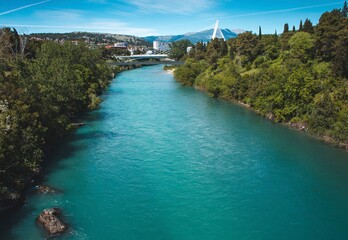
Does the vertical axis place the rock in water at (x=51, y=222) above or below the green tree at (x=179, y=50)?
below

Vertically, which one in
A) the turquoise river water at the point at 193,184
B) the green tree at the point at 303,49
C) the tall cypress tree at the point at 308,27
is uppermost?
the tall cypress tree at the point at 308,27

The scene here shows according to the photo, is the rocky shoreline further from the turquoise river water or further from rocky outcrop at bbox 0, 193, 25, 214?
rocky outcrop at bbox 0, 193, 25, 214

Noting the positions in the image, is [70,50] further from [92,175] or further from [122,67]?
[122,67]

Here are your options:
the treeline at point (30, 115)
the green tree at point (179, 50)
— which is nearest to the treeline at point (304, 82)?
the treeline at point (30, 115)

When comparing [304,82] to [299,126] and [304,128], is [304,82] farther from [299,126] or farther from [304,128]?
[304,128]

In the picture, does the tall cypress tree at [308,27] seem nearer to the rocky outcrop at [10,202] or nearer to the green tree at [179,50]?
the rocky outcrop at [10,202]

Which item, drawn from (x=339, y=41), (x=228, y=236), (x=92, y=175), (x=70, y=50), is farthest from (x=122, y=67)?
(x=228, y=236)

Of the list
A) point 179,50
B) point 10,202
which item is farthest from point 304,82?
point 179,50

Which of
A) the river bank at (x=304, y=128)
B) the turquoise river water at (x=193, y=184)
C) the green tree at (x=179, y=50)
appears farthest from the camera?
the green tree at (x=179, y=50)
